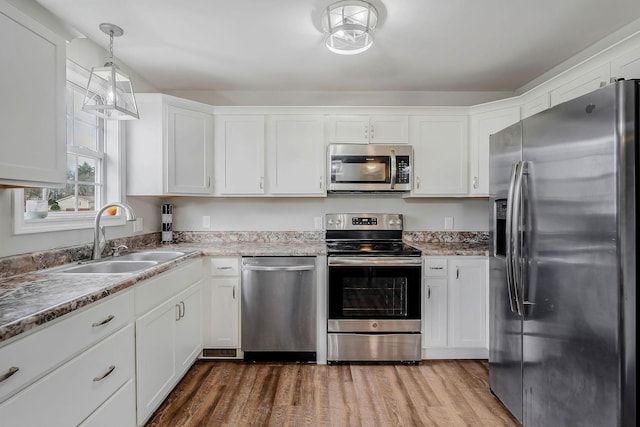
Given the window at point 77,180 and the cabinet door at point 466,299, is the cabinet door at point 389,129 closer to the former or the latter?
the cabinet door at point 466,299

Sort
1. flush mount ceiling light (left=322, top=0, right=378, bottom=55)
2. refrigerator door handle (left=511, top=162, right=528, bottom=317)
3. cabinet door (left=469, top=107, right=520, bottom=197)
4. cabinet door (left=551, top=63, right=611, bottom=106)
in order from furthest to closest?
cabinet door (left=469, top=107, right=520, bottom=197)
cabinet door (left=551, top=63, right=611, bottom=106)
flush mount ceiling light (left=322, top=0, right=378, bottom=55)
refrigerator door handle (left=511, top=162, right=528, bottom=317)

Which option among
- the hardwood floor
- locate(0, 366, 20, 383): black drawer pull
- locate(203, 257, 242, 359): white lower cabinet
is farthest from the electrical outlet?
locate(0, 366, 20, 383): black drawer pull

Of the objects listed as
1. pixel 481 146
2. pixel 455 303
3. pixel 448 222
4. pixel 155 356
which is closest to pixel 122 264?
pixel 155 356

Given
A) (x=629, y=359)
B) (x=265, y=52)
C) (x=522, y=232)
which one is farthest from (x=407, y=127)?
(x=629, y=359)

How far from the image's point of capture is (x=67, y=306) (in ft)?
3.88

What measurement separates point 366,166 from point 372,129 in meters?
0.36

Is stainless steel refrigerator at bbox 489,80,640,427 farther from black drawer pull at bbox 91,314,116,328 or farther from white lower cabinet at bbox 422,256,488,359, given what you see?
black drawer pull at bbox 91,314,116,328

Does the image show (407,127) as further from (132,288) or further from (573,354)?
(132,288)

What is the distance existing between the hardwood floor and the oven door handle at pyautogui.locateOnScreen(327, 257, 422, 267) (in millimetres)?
820

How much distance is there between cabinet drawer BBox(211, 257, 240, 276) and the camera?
8.78 feet

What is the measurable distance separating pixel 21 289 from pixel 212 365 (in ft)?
5.14

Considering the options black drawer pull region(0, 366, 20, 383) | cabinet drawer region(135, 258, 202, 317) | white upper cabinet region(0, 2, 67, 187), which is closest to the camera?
black drawer pull region(0, 366, 20, 383)

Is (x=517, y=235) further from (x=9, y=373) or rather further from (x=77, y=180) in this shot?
(x=77, y=180)

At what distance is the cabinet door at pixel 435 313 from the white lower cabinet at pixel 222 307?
5.12ft
